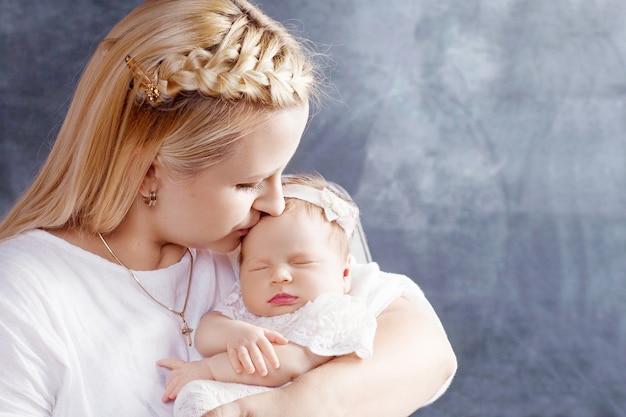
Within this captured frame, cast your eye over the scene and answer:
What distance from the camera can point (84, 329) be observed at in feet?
5.16

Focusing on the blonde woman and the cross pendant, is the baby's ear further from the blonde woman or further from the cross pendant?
the cross pendant

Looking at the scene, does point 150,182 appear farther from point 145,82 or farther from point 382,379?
point 382,379

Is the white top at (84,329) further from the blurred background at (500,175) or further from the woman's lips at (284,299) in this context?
the blurred background at (500,175)

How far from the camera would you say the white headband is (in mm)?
1758

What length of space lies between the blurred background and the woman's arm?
64.3 inches

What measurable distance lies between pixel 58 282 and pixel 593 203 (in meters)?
2.64

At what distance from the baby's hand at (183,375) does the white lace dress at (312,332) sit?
0.05 meters

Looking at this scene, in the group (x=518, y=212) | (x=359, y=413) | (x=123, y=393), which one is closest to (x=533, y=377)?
(x=518, y=212)

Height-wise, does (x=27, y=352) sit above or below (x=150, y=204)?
below

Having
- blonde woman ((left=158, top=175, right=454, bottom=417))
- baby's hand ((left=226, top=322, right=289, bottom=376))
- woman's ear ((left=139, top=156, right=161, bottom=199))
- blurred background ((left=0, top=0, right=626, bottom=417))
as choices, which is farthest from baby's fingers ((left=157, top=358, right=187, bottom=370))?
blurred background ((left=0, top=0, right=626, bottom=417))

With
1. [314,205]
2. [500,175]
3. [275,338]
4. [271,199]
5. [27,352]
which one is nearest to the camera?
[27,352]

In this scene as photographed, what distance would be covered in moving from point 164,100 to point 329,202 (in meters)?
0.41

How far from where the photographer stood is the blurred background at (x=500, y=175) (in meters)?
3.44

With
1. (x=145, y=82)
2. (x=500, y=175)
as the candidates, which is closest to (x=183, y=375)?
(x=145, y=82)
